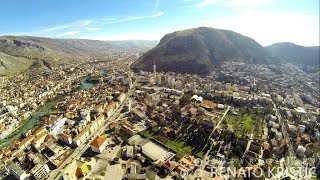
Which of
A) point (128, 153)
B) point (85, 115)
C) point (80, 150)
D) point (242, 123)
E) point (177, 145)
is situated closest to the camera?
point (128, 153)

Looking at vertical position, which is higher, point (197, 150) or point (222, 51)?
point (222, 51)

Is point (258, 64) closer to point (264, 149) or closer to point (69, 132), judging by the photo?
point (264, 149)

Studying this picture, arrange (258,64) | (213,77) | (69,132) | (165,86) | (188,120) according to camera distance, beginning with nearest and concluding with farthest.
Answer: (69,132), (188,120), (165,86), (213,77), (258,64)

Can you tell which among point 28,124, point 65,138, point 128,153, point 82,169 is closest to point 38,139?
point 65,138

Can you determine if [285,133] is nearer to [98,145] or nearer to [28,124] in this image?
[98,145]

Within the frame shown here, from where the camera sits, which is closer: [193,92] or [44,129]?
[44,129]

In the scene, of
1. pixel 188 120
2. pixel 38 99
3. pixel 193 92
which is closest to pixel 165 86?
pixel 193 92

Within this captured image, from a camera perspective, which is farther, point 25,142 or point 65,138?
point 25,142
